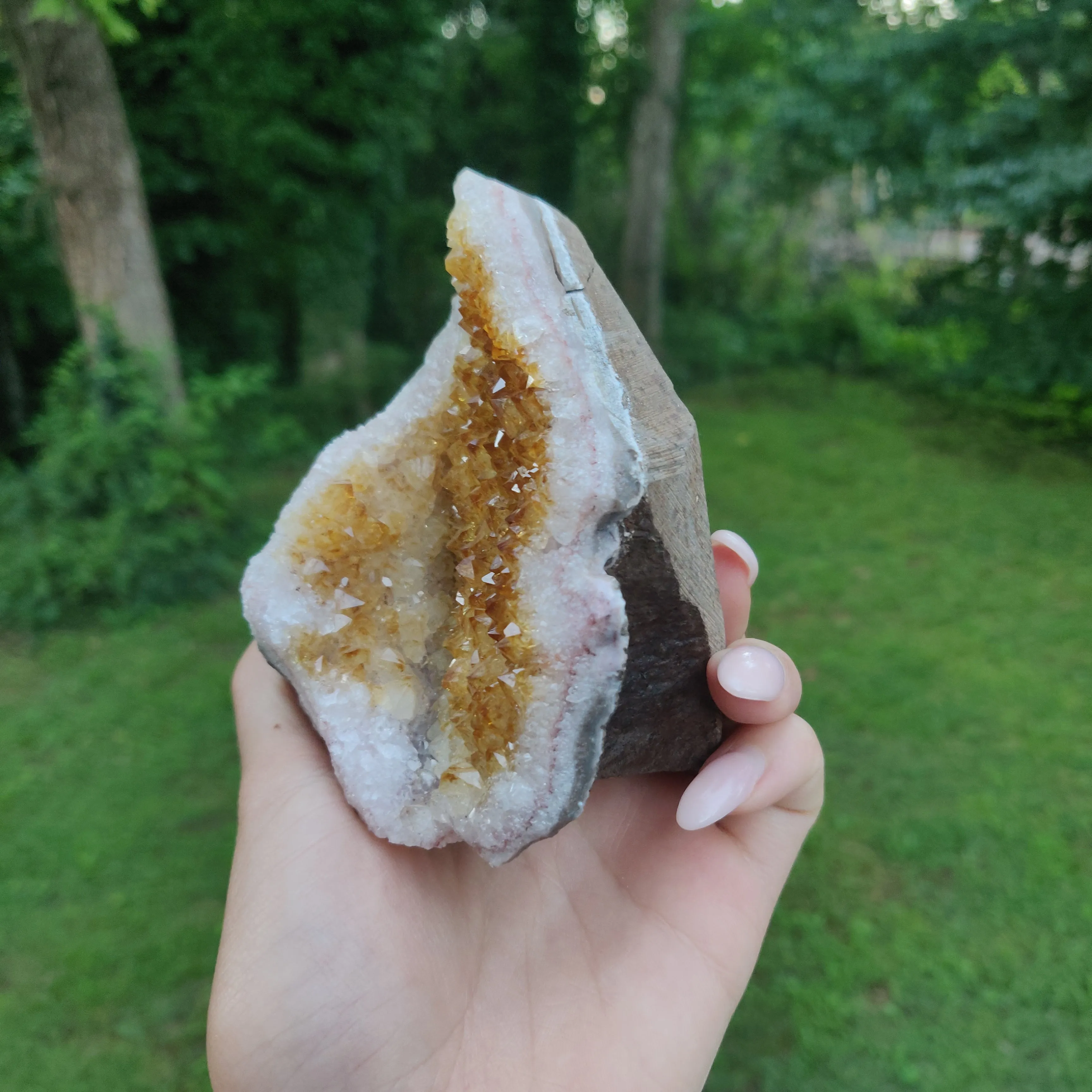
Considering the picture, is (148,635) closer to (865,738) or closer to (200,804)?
(200,804)

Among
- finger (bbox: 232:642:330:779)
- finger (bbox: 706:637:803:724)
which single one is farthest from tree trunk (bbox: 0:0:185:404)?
finger (bbox: 706:637:803:724)

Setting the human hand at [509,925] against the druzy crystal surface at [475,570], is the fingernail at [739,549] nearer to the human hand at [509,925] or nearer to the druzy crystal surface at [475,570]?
the human hand at [509,925]

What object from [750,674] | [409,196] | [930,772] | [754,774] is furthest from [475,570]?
[409,196]

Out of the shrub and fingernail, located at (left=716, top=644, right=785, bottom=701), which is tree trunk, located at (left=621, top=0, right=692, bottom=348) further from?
fingernail, located at (left=716, top=644, right=785, bottom=701)

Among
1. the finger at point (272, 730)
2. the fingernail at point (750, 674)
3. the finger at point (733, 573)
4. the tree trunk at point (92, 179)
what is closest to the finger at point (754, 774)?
the fingernail at point (750, 674)

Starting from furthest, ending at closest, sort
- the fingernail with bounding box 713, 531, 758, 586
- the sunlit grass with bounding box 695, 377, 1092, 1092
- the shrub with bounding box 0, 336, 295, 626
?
the shrub with bounding box 0, 336, 295, 626, the sunlit grass with bounding box 695, 377, 1092, 1092, the fingernail with bounding box 713, 531, 758, 586

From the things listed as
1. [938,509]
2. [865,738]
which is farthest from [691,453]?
[938,509]

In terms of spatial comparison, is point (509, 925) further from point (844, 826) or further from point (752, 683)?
point (844, 826)
